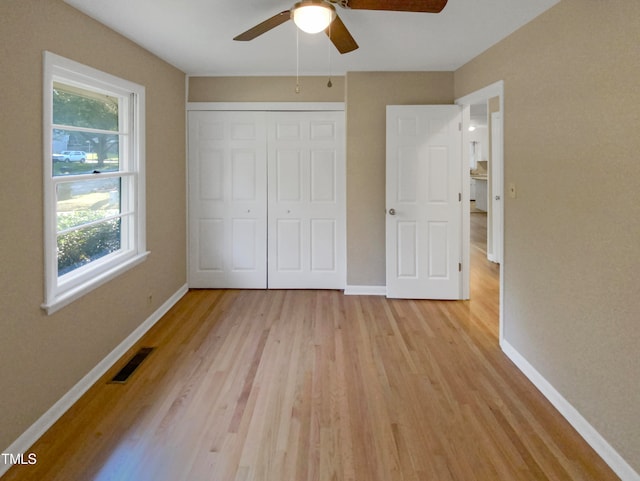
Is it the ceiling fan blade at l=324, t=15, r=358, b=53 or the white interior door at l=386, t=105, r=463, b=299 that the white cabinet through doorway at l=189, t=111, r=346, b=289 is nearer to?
the white interior door at l=386, t=105, r=463, b=299

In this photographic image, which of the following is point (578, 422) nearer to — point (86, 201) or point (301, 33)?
point (301, 33)

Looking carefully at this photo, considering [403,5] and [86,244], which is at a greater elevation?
[403,5]

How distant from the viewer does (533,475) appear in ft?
6.45

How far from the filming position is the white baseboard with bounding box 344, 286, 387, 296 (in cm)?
487

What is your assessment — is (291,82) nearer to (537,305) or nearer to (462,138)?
(462,138)

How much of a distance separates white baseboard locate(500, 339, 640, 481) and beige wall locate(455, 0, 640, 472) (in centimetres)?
4

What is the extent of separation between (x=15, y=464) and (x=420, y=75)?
4.52 metres

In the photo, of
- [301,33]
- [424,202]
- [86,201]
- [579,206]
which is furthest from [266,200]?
[579,206]

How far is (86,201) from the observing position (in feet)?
9.74

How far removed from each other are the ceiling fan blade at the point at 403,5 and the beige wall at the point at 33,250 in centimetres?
164

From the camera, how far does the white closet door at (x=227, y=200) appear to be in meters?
4.93

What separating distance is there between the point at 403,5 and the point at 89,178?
2216 millimetres

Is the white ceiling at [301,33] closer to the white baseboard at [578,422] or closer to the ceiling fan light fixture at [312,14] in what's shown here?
the ceiling fan light fixture at [312,14]

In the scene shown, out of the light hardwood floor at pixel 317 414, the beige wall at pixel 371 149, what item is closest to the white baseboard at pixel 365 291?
the beige wall at pixel 371 149
